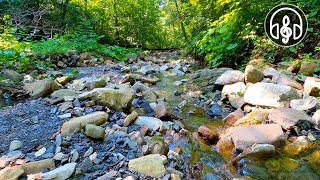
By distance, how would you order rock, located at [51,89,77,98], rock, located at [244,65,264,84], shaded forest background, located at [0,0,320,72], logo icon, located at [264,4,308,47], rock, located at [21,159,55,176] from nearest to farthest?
rock, located at [21,159,55,176]
rock, located at [51,89,77,98]
rock, located at [244,65,264,84]
logo icon, located at [264,4,308,47]
shaded forest background, located at [0,0,320,72]

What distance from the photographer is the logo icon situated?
13.5ft

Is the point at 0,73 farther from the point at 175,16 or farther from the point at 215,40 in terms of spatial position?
the point at 175,16

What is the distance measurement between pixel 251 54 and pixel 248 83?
160 cm

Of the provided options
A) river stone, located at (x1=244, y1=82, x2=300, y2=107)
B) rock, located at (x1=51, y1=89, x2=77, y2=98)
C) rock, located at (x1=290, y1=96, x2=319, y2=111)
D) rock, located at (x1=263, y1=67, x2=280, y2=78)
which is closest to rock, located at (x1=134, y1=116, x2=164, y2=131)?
rock, located at (x1=51, y1=89, x2=77, y2=98)

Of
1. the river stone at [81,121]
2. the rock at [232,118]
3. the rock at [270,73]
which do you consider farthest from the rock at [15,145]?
the rock at [270,73]

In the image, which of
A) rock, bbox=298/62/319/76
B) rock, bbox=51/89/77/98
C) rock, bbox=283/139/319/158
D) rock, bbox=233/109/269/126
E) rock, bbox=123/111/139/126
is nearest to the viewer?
rock, bbox=283/139/319/158

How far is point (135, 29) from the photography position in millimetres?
11484

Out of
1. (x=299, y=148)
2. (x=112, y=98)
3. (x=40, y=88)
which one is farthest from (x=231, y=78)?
(x=40, y=88)

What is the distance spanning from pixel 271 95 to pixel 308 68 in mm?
1108

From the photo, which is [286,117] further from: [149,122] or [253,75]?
[149,122]

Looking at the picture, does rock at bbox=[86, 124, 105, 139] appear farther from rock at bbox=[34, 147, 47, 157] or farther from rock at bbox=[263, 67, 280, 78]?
rock at bbox=[263, 67, 280, 78]

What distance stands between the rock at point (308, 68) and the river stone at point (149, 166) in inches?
117

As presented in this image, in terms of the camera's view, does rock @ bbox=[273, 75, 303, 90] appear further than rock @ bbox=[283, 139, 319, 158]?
Yes

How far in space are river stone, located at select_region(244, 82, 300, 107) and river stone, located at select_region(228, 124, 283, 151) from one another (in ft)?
1.97
